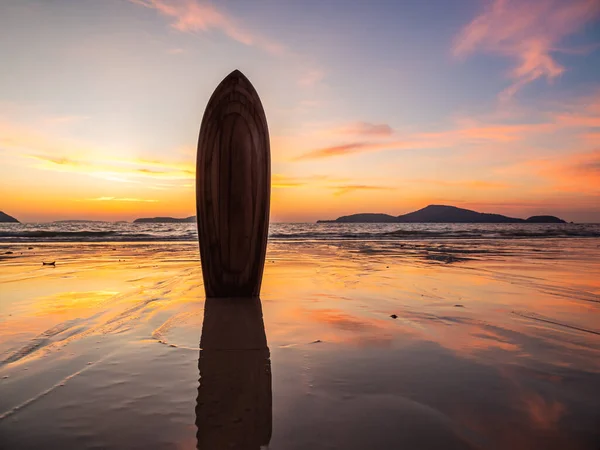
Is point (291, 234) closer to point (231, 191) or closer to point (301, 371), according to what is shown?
point (231, 191)

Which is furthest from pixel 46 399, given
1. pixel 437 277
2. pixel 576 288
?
pixel 576 288

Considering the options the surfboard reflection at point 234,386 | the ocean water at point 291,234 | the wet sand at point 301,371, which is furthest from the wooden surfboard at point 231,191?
the ocean water at point 291,234

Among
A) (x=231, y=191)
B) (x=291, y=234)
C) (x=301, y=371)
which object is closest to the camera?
(x=301, y=371)

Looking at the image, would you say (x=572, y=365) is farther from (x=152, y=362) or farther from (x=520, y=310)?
(x=152, y=362)

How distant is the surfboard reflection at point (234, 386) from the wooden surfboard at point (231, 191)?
91 cm

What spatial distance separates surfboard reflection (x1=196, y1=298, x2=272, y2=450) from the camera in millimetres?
1084

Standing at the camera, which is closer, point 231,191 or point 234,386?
point 234,386

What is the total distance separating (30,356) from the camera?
1753mm

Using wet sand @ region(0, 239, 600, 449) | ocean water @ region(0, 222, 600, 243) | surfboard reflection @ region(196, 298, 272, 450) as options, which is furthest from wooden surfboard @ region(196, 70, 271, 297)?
ocean water @ region(0, 222, 600, 243)

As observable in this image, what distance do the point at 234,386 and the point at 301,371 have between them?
0.27m

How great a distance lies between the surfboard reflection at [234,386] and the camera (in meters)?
1.08

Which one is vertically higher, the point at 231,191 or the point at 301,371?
the point at 231,191

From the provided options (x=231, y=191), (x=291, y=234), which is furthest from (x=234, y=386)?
(x=291, y=234)

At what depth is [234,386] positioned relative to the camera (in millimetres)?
1416
